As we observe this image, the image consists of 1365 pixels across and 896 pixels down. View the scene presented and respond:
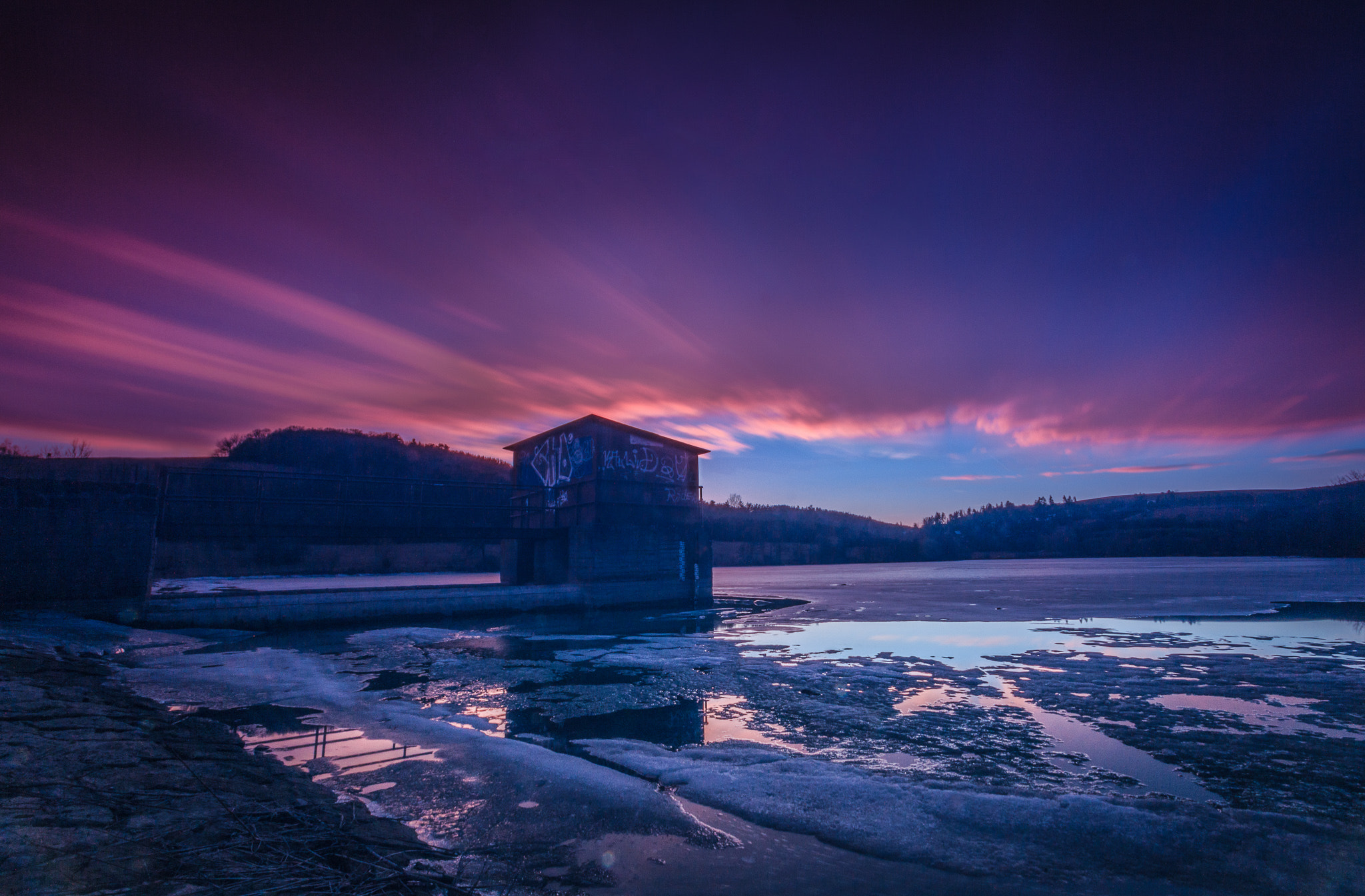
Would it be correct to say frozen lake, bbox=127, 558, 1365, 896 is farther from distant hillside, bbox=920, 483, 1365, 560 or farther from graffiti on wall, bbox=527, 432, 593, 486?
distant hillside, bbox=920, 483, 1365, 560

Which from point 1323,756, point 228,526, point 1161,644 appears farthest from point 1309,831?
point 228,526

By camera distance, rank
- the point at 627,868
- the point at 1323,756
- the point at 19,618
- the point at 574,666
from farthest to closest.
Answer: the point at 19,618 < the point at 574,666 < the point at 1323,756 < the point at 627,868

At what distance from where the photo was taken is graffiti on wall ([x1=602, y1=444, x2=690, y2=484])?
25.7m

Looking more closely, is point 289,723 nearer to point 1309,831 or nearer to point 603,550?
point 1309,831

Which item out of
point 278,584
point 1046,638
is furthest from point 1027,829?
point 278,584

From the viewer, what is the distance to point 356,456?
80.9 m

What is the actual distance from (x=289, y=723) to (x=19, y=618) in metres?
11.0

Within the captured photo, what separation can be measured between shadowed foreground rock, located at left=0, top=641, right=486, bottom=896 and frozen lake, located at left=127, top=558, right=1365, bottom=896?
56cm

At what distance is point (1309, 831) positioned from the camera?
4.20 m

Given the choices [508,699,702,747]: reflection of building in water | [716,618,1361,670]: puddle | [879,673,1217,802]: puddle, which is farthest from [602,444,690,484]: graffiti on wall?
[879,673,1217,802]: puddle

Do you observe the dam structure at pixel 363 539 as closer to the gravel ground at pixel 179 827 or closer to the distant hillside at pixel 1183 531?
the gravel ground at pixel 179 827

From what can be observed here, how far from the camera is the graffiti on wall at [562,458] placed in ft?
85.8

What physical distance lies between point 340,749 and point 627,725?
123 inches

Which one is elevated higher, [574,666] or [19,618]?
[19,618]
